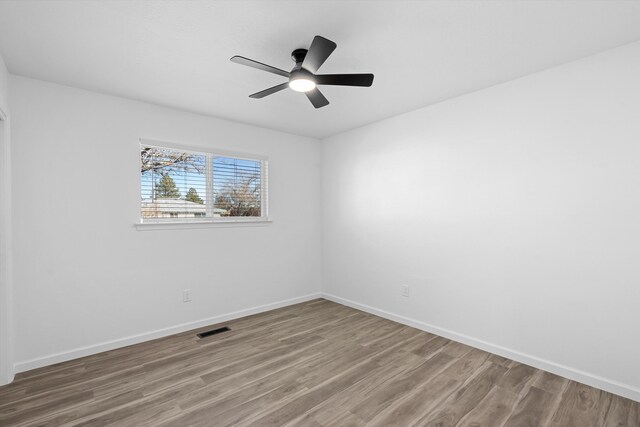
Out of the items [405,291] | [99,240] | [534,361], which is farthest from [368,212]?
[99,240]

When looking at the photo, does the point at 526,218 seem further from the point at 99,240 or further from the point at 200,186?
the point at 99,240

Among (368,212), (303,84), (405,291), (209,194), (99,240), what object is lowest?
(405,291)

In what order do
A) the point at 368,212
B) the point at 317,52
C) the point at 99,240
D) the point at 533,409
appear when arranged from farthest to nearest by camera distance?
the point at 368,212 → the point at 99,240 → the point at 533,409 → the point at 317,52

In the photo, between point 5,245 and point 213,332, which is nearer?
point 5,245

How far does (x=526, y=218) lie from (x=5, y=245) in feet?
14.2

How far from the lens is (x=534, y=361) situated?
2.61 metres

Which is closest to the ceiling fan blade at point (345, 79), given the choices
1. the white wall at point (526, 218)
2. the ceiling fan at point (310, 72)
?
the ceiling fan at point (310, 72)

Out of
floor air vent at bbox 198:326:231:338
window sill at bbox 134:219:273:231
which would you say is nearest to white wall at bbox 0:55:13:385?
window sill at bbox 134:219:273:231

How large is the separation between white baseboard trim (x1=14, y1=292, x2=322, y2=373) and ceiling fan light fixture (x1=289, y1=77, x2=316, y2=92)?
2878 mm

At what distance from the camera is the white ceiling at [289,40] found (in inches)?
71.0

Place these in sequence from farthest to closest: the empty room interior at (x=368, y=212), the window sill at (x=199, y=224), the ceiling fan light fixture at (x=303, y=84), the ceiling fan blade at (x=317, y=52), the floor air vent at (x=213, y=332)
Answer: the floor air vent at (x=213, y=332) → the window sill at (x=199, y=224) → the ceiling fan light fixture at (x=303, y=84) → the empty room interior at (x=368, y=212) → the ceiling fan blade at (x=317, y=52)

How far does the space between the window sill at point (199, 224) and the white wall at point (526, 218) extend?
1611mm

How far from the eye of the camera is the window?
3303 mm

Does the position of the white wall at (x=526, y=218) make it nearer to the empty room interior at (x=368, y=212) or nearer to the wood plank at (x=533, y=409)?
the empty room interior at (x=368, y=212)
